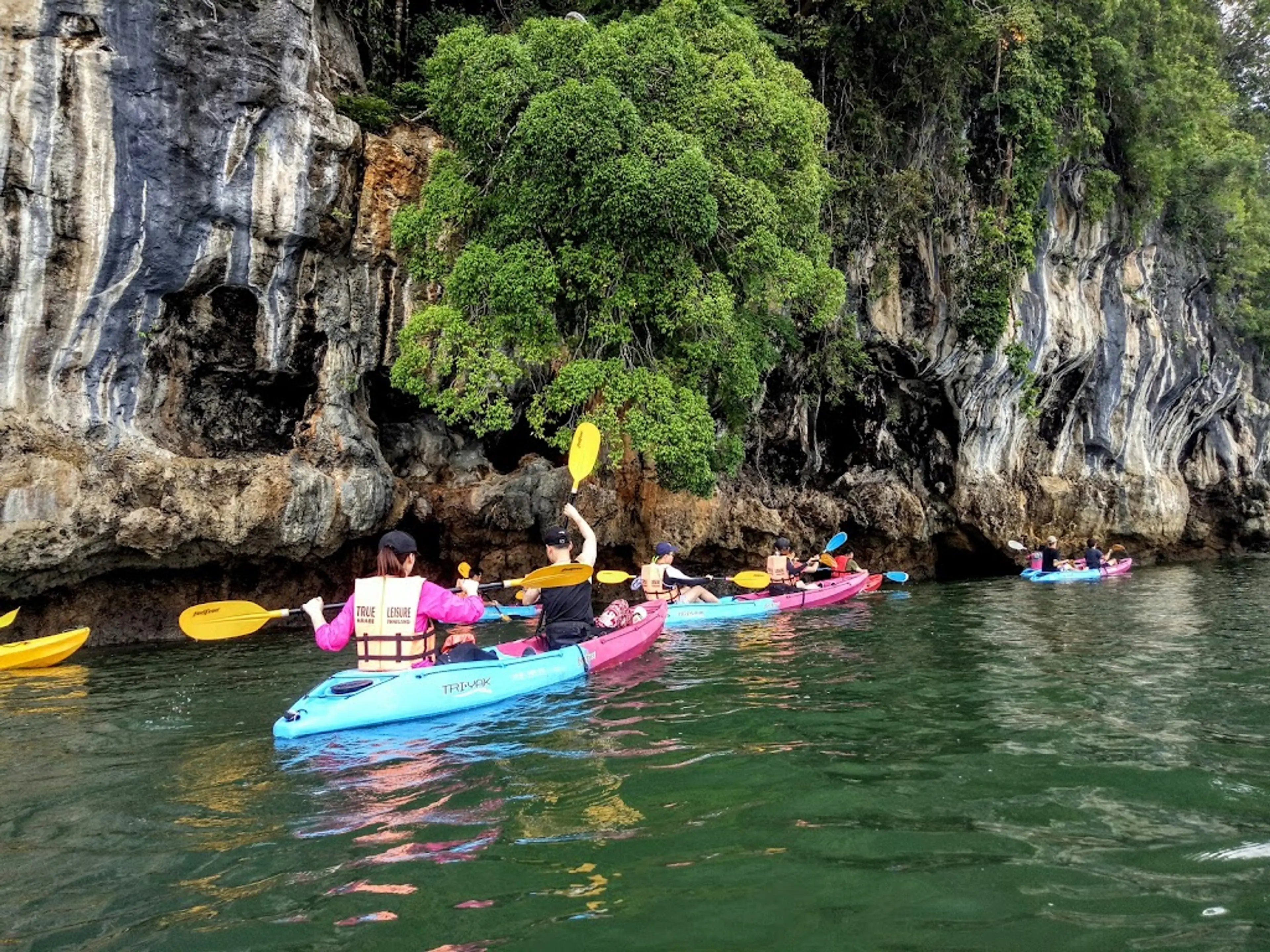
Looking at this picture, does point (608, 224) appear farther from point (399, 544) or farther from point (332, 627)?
point (332, 627)

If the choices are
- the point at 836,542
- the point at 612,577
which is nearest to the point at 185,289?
the point at 612,577

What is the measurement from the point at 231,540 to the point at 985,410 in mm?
15361

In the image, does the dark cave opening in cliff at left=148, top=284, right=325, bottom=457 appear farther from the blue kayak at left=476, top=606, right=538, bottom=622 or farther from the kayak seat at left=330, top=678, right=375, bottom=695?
the kayak seat at left=330, top=678, right=375, bottom=695

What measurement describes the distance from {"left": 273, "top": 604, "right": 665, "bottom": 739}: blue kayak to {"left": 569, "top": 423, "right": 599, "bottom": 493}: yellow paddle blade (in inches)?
106

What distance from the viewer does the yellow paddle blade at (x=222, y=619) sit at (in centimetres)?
723

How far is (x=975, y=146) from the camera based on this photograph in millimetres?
18641

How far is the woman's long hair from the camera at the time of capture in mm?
5840

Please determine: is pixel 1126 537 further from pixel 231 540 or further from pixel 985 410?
pixel 231 540

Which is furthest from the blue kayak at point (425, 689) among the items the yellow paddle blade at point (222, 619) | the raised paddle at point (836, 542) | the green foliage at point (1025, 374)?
the green foliage at point (1025, 374)

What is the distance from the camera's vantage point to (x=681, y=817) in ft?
12.4

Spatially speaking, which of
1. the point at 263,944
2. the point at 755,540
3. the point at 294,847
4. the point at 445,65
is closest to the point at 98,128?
the point at 445,65

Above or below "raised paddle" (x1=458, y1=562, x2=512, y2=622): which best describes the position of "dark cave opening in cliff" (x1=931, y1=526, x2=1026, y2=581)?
below

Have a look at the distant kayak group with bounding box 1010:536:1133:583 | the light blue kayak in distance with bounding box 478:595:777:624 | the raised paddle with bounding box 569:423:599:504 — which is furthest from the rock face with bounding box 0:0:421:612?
the distant kayak group with bounding box 1010:536:1133:583

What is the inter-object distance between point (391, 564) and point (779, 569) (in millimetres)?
8441
